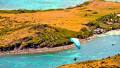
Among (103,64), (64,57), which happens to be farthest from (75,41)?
(103,64)

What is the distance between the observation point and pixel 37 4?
185500 millimetres

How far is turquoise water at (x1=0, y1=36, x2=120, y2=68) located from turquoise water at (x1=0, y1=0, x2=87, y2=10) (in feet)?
159

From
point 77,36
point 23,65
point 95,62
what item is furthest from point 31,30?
point 95,62

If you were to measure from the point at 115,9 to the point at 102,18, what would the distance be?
15.4 meters

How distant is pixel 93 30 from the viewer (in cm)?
14212

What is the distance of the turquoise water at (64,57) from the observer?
385ft

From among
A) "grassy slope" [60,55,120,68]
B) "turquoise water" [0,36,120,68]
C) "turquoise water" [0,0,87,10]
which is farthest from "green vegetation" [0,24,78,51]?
"turquoise water" [0,0,87,10]

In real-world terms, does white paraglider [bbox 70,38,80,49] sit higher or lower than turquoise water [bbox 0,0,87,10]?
lower

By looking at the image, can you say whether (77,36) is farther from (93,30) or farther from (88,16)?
(88,16)

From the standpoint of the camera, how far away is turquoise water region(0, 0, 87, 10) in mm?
178288

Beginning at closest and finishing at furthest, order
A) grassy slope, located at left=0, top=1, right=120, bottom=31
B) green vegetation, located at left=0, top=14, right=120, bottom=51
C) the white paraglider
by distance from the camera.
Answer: green vegetation, located at left=0, top=14, right=120, bottom=51 → the white paraglider → grassy slope, located at left=0, top=1, right=120, bottom=31

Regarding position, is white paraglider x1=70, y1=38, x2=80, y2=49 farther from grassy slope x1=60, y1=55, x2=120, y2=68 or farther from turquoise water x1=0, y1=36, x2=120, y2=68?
grassy slope x1=60, y1=55, x2=120, y2=68

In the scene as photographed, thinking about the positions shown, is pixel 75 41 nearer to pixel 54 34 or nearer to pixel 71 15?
pixel 54 34

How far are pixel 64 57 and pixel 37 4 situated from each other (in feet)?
216
